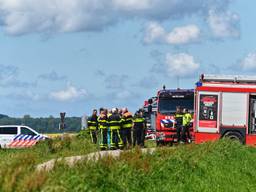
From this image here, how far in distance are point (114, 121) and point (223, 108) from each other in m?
6.59

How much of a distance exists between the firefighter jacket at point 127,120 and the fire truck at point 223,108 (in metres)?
4.68

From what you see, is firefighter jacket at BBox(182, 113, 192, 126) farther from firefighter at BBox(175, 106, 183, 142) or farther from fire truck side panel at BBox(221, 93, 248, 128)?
fire truck side panel at BBox(221, 93, 248, 128)

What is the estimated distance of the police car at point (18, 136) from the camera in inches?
1922

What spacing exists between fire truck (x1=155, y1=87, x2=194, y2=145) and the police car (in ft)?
44.4

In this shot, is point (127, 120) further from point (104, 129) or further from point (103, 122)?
point (104, 129)

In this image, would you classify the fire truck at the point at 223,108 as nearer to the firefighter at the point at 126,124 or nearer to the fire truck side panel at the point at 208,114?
the fire truck side panel at the point at 208,114

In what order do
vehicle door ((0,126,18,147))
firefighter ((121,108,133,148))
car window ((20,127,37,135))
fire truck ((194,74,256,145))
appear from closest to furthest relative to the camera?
1. firefighter ((121,108,133,148))
2. fire truck ((194,74,256,145))
3. vehicle door ((0,126,18,147))
4. car window ((20,127,37,135))

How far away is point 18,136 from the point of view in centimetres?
4944

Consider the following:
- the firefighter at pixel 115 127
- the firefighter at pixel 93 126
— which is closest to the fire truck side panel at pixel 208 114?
the firefighter at pixel 93 126

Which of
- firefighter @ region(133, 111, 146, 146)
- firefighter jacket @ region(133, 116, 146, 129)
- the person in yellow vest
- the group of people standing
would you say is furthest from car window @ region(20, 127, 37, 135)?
the group of people standing

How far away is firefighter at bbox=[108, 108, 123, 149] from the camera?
3005 centimetres

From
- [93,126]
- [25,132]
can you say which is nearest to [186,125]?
[93,126]

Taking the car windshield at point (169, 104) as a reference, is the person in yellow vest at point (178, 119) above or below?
below

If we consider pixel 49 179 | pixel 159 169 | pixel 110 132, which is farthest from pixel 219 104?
pixel 49 179
